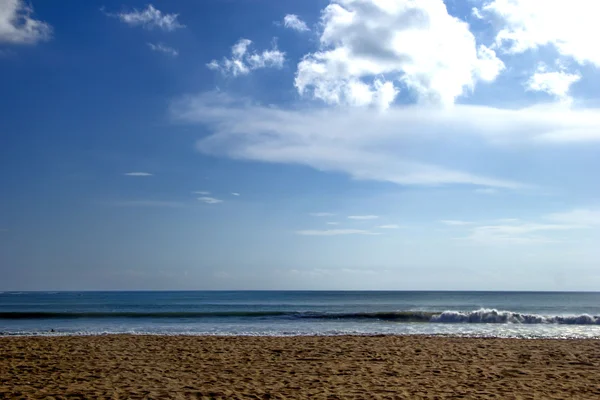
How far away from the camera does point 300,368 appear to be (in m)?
11.1

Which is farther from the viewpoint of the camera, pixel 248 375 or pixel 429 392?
pixel 248 375

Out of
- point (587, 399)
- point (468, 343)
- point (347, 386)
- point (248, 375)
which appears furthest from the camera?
point (468, 343)

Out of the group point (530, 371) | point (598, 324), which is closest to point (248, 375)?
point (530, 371)

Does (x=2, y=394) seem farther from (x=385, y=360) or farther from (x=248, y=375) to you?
(x=385, y=360)

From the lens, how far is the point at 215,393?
8547mm

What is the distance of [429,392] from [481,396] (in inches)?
33.8

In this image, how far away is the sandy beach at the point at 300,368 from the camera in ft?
28.5

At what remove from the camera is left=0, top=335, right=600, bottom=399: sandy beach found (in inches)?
341

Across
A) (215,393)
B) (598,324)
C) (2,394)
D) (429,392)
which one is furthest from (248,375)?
(598,324)

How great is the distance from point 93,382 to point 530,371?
359 inches

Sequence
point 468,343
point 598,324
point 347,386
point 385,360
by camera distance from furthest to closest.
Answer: point 598,324 → point 468,343 → point 385,360 → point 347,386

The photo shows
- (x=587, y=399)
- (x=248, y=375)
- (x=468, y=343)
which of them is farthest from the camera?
(x=468, y=343)

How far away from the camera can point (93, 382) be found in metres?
9.45

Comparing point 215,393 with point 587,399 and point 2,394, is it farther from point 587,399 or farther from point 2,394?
point 587,399
